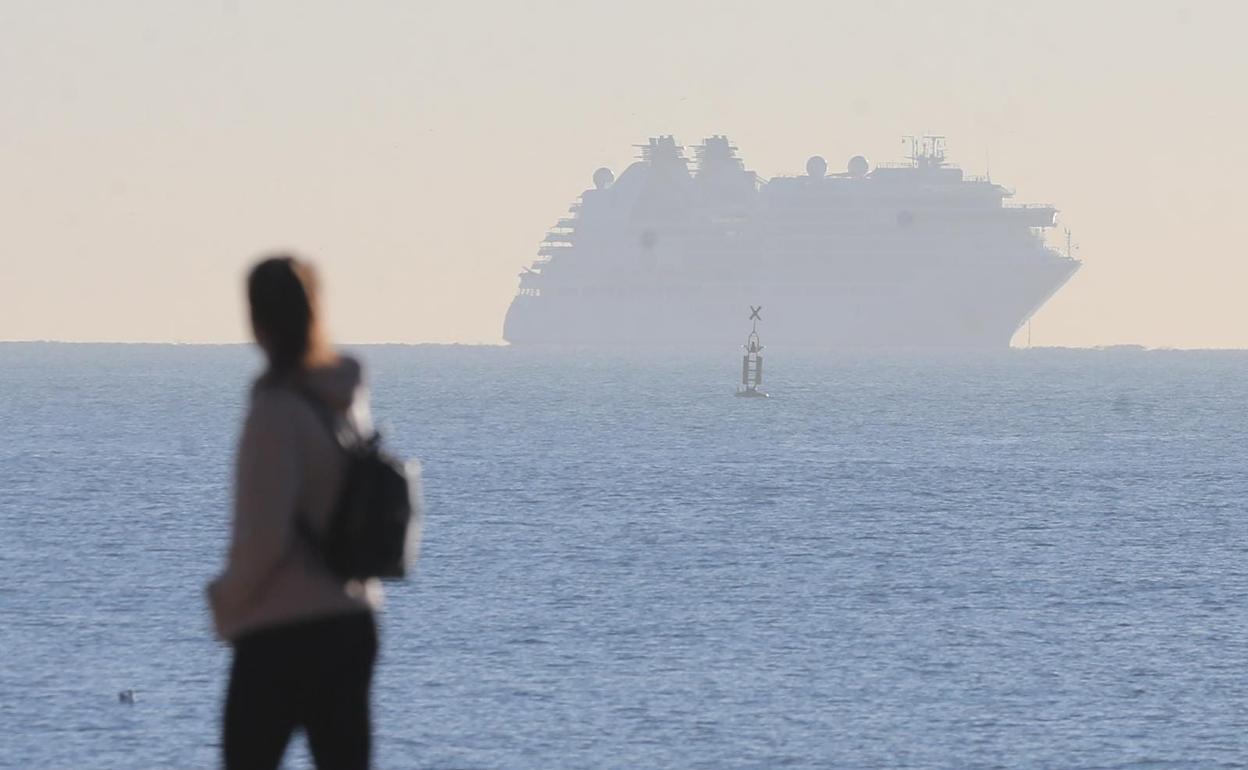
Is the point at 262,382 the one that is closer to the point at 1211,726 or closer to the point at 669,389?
the point at 1211,726

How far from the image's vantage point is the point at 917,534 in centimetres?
5716

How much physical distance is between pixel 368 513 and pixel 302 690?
1.76ft

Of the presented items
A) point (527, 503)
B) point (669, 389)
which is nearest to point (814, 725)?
point (527, 503)

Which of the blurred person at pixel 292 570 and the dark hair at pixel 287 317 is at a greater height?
the dark hair at pixel 287 317

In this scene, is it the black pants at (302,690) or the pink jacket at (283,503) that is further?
the black pants at (302,690)

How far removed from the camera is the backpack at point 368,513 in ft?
17.2

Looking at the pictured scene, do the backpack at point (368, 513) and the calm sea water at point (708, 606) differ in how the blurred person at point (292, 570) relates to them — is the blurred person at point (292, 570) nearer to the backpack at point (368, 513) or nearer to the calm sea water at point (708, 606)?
the backpack at point (368, 513)

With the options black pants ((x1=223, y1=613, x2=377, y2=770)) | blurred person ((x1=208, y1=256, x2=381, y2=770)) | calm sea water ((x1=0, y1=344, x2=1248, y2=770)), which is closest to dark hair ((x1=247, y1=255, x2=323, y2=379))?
blurred person ((x1=208, y1=256, x2=381, y2=770))

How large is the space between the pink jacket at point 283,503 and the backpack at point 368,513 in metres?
0.02

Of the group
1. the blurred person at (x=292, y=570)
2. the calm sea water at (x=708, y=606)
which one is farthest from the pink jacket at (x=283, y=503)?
the calm sea water at (x=708, y=606)

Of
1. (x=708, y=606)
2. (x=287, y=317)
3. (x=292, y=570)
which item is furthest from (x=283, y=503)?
(x=708, y=606)

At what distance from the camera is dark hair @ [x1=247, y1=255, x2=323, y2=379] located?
532 cm

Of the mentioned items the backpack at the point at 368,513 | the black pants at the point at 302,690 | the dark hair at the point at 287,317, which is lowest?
the black pants at the point at 302,690

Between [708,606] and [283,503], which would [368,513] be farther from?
[708,606]
